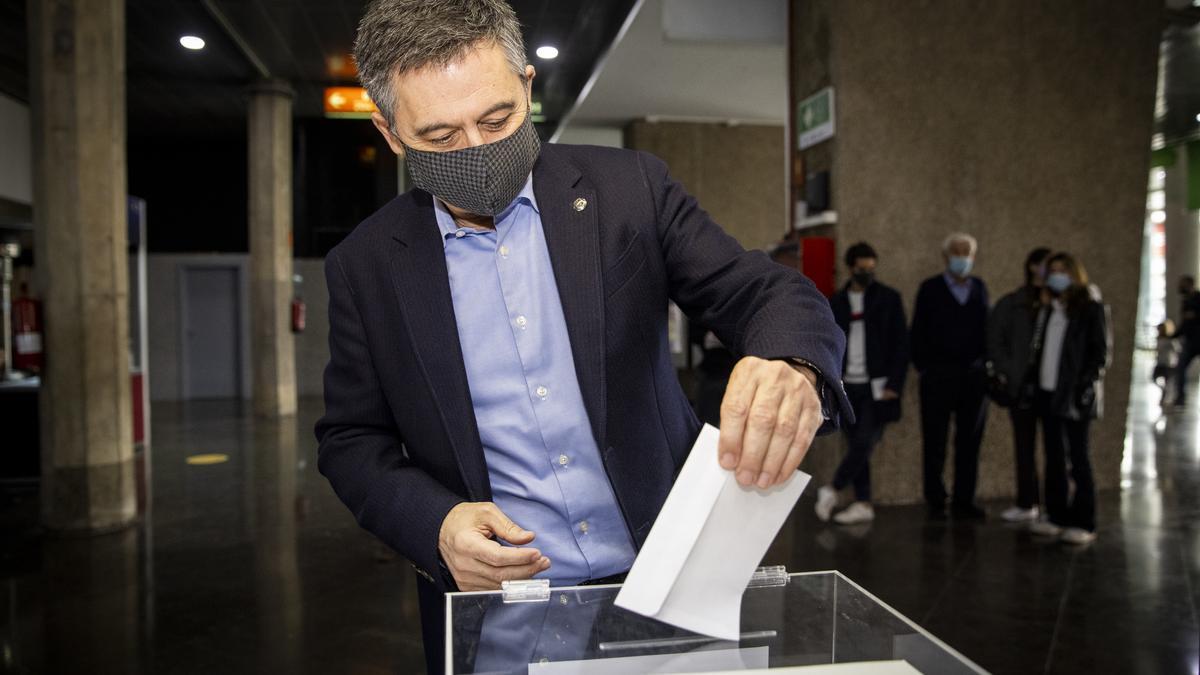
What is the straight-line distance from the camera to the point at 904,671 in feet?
2.99

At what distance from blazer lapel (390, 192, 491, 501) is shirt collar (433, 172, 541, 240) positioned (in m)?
0.04

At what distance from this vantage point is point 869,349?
18.7 ft

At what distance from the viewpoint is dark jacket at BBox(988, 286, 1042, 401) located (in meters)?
5.59

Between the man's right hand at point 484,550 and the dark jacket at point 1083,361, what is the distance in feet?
15.8

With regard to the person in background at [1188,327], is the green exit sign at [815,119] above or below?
above

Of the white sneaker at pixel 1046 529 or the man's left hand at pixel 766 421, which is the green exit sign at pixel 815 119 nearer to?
the white sneaker at pixel 1046 529

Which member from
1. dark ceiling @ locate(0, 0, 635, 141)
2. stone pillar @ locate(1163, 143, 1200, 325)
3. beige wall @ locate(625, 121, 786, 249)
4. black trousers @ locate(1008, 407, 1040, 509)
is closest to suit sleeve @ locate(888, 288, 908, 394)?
black trousers @ locate(1008, 407, 1040, 509)

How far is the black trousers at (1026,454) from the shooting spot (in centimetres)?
575

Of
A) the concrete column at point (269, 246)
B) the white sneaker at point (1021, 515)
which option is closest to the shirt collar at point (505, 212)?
the white sneaker at point (1021, 515)

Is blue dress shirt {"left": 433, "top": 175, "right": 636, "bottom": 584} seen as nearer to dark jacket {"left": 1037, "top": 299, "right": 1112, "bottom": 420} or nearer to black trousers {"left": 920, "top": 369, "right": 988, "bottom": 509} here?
dark jacket {"left": 1037, "top": 299, "right": 1112, "bottom": 420}

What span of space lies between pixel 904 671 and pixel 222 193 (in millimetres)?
17110

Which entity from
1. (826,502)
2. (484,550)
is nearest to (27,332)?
(826,502)

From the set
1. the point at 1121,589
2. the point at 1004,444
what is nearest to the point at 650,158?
the point at 1121,589

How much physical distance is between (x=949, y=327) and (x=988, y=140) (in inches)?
58.0
